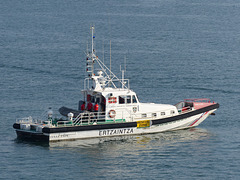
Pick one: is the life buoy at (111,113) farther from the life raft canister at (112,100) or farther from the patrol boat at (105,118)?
the life raft canister at (112,100)

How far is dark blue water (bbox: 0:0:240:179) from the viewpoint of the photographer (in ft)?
117

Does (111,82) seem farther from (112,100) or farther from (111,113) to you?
(111,113)

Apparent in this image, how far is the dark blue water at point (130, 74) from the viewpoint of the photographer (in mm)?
35719

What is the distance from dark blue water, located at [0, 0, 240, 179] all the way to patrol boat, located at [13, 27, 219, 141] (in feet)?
2.41

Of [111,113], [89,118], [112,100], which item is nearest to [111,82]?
[112,100]

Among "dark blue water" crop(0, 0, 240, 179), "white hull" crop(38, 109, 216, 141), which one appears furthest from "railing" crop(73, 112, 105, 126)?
"dark blue water" crop(0, 0, 240, 179)

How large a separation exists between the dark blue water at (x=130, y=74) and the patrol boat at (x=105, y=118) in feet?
2.41

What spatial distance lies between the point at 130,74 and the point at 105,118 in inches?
956

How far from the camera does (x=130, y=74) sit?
65250mm

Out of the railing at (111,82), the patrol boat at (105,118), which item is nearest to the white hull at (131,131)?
the patrol boat at (105,118)

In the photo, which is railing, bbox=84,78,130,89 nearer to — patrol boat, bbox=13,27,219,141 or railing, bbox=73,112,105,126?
patrol boat, bbox=13,27,219,141

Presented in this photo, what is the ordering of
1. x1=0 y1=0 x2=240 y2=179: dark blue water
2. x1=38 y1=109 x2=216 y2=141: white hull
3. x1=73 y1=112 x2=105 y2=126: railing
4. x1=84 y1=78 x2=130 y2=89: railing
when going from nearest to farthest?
x1=0 y1=0 x2=240 y2=179: dark blue water → x1=38 y1=109 x2=216 y2=141: white hull → x1=73 y1=112 x2=105 y2=126: railing → x1=84 y1=78 x2=130 y2=89: railing

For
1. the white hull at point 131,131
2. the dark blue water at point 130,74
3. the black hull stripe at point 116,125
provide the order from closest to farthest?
the dark blue water at point 130,74 → the black hull stripe at point 116,125 → the white hull at point 131,131

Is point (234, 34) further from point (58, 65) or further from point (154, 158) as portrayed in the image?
point (154, 158)
